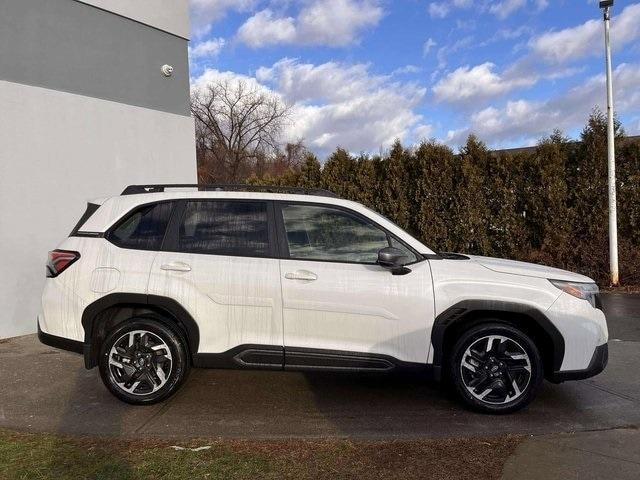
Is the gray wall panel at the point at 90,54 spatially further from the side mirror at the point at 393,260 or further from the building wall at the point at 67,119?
the side mirror at the point at 393,260

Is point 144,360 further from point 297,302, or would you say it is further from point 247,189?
point 247,189

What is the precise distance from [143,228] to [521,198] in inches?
323

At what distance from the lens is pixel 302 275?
14.3 ft

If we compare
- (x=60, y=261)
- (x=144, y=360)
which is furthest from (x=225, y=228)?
(x=60, y=261)

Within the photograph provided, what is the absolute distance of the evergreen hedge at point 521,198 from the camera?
33.4 ft

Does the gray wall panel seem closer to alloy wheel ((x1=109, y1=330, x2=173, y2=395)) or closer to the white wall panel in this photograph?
the white wall panel

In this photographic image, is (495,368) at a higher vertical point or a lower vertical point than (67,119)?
lower

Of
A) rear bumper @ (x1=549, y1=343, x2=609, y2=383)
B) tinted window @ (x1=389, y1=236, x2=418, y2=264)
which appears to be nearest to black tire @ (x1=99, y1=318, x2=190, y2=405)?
tinted window @ (x1=389, y1=236, x2=418, y2=264)

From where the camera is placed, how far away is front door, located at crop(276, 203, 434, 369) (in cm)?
430

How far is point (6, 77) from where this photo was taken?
7105mm

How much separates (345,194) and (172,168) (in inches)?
166

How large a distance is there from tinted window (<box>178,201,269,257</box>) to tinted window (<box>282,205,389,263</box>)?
24cm

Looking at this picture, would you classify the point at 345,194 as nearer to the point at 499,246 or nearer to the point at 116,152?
the point at 499,246

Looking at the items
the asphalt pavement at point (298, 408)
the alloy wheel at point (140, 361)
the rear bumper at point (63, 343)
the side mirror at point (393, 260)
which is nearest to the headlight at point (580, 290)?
the asphalt pavement at point (298, 408)
